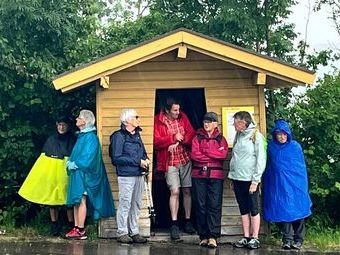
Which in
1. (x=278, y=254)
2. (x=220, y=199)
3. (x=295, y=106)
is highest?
(x=295, y=106)

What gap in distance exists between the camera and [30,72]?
37.3 ft

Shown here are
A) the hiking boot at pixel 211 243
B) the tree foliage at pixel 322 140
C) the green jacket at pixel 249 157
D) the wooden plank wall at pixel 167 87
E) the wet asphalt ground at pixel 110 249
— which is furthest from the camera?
the tree foliage at pixel 322 140

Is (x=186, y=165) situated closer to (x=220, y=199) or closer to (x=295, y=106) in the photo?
(x=220, y=199)

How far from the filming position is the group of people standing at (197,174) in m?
9.71

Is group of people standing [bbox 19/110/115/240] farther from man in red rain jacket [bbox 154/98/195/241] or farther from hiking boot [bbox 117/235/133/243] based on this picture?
man in red rain jacket [bbox 154/98/195/241]

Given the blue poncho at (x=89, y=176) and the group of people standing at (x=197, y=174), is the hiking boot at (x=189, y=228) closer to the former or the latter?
the group of people standing at (x=197, y=174)

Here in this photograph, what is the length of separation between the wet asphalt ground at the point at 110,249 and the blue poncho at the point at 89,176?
1.76ft

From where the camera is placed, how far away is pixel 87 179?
33.1 ft

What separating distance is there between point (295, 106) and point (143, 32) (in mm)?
3705

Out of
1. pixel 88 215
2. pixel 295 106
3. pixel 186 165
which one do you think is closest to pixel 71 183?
pixel 88 215

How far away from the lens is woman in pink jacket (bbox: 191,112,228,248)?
9719 mm

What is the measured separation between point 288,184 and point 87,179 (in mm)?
2962

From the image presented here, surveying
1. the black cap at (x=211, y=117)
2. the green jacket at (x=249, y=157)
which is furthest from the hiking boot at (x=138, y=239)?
the black cap at (x=211, y=117)

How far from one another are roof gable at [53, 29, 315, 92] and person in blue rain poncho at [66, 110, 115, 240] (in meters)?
0.62
